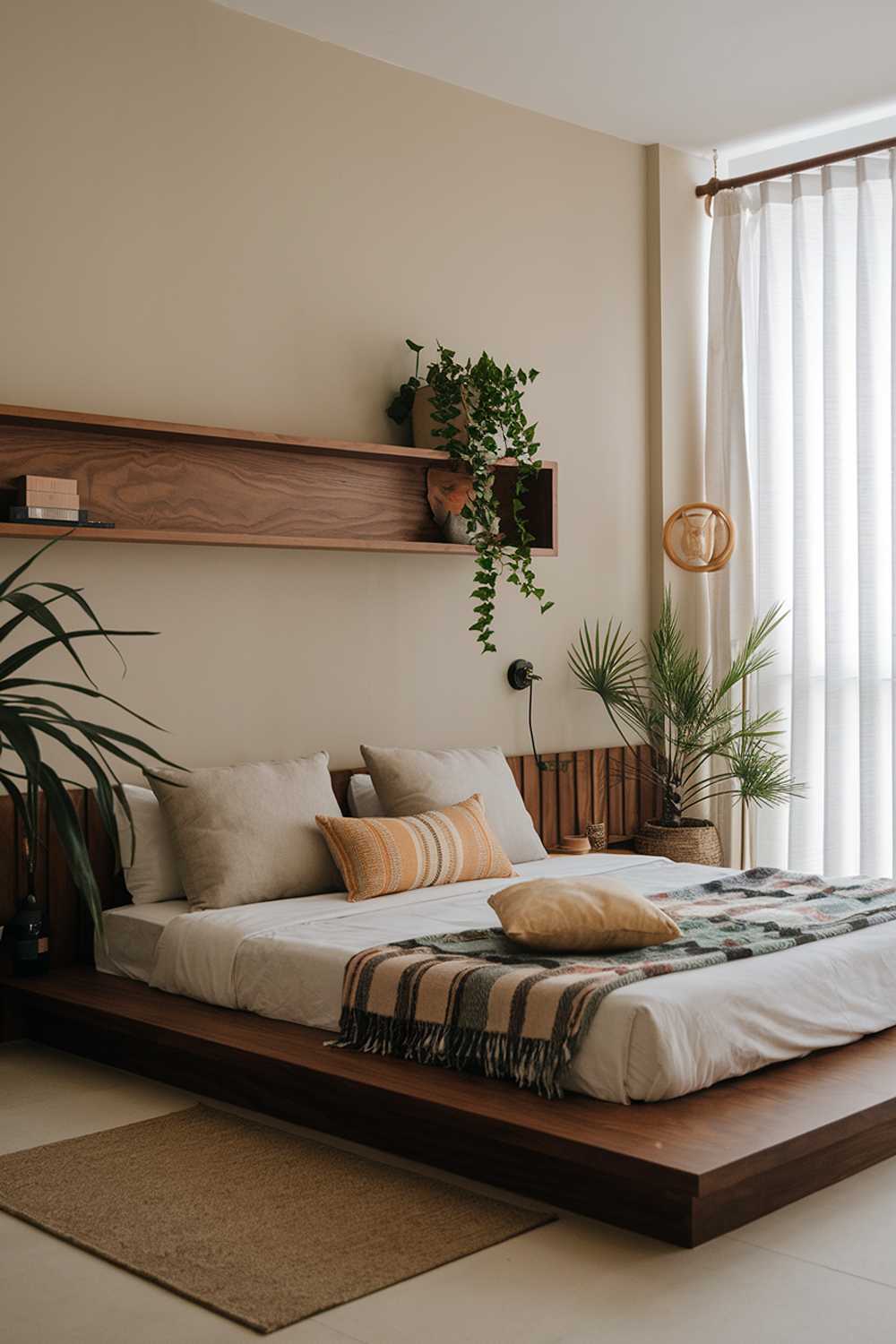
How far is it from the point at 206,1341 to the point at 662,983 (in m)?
1.21

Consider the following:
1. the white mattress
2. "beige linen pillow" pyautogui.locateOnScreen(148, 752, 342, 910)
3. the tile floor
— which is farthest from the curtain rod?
the tile floor

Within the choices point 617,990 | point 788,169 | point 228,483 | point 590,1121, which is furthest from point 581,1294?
point 788,169

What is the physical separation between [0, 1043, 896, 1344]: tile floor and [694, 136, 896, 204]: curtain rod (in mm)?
4110

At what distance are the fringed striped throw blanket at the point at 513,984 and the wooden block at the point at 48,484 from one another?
5.15ft

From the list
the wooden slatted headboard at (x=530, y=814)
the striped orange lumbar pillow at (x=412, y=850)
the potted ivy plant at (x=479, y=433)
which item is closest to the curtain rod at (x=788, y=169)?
the potted ivy plant at (x=479, y=433)

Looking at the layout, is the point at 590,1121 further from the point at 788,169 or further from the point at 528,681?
the point at 788,169

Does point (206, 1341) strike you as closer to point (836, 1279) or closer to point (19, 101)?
point (836, 1279)

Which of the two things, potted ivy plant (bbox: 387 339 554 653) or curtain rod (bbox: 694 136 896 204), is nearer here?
potted ivy plant (bbox: 387 339 554 653)

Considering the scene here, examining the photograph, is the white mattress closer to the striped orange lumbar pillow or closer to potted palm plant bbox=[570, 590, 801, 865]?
the striped orange lumbar pillow

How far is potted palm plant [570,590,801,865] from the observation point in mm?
5754

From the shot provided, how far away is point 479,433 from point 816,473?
1.65 m

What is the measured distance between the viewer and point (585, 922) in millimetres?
3490

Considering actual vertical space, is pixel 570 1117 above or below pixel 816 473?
below

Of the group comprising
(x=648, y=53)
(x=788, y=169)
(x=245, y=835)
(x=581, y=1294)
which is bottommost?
(x=581, y=1294)
